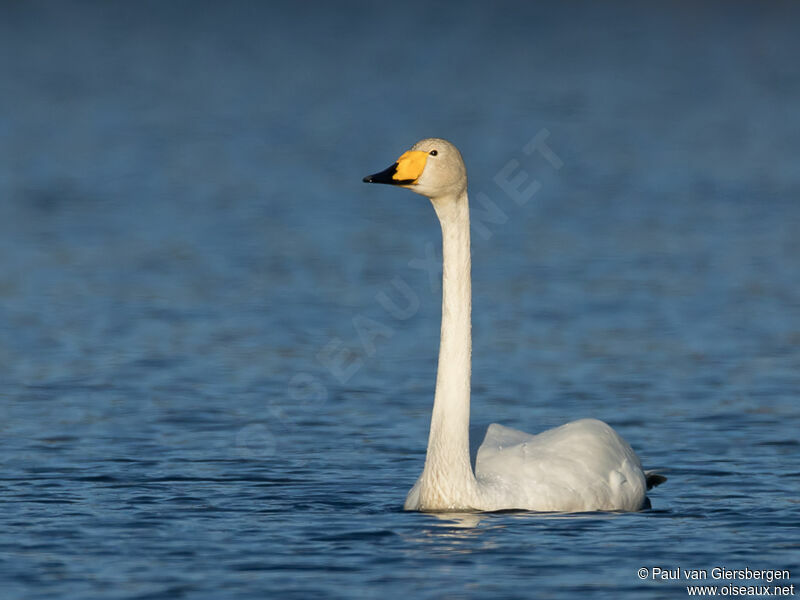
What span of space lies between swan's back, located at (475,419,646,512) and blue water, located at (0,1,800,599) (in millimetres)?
147

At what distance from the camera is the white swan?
11.5 meters

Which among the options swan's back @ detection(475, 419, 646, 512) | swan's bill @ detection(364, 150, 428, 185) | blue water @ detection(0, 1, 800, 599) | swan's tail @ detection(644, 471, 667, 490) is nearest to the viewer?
blue water @ detection(0, 1, 800, 599)

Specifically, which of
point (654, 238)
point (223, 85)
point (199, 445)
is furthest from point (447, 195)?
point (223, 85)

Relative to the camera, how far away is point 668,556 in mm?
10789

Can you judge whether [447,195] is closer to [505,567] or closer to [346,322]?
[505,567]

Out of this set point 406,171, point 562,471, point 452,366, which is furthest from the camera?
point 562,471

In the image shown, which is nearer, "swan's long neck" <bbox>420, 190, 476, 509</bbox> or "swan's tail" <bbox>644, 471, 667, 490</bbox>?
"swan's long neck" <bbox>420, 190, 476, 509</bbox>

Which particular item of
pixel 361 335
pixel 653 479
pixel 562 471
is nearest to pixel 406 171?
pixel 562 471

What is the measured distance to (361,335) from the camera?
18703mm

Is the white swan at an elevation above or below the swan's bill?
below

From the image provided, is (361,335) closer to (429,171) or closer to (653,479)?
(653,479)

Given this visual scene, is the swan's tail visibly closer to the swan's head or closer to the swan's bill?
the swan's head

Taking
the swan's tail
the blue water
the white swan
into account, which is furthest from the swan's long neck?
the swan's tail

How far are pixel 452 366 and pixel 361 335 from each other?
7.12 metres
